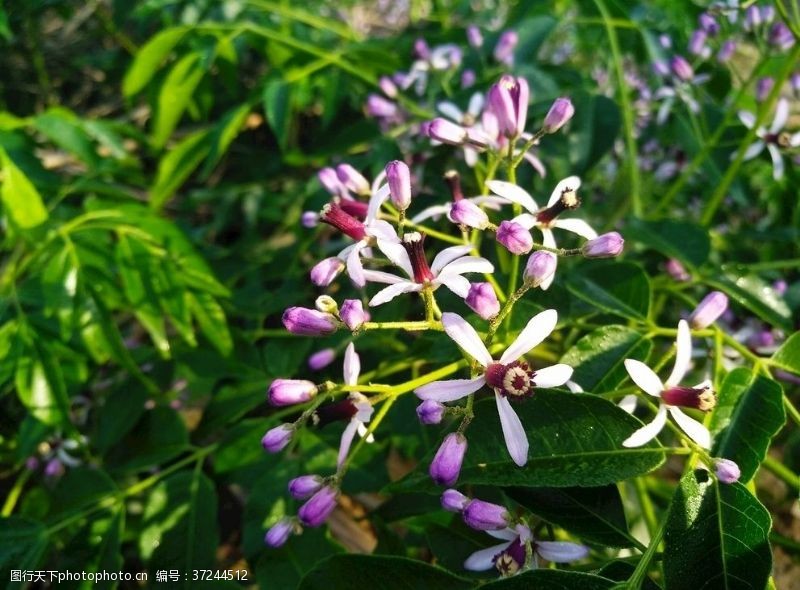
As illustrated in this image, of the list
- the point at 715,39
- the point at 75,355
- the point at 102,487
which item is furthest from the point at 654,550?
the point at 715,39

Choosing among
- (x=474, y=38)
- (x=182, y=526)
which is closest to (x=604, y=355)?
(x=182, y=526)

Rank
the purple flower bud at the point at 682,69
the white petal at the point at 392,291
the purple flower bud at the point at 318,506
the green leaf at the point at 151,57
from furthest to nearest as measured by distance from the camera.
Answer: the green leaf at the point at 151,57 → the purple flower bud at the point at 682,69 → the purple flower bud at the point at 318,506 → the white petal at the point at 392,291

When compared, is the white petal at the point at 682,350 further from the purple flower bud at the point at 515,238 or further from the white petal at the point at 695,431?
the purple flower bud at the point at 515,238

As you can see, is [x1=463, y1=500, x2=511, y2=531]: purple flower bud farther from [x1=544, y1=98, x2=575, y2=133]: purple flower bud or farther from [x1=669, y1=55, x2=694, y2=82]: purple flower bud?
[x1=669, y1=55, x2=694, y2=82]: purple flower bud

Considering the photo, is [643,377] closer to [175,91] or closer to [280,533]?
[280,533]

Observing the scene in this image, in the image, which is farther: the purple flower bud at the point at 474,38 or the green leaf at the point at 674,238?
the purple flower bud at the point at 474,38

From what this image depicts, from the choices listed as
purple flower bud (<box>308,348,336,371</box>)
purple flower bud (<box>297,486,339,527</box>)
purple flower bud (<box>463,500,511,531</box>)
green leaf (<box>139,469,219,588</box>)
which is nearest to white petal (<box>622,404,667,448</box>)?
purple flower bud (<box>463,500,511,531</box>)

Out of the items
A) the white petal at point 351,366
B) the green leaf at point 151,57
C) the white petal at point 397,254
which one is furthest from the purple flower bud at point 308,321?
the green leaf at point 151,57
